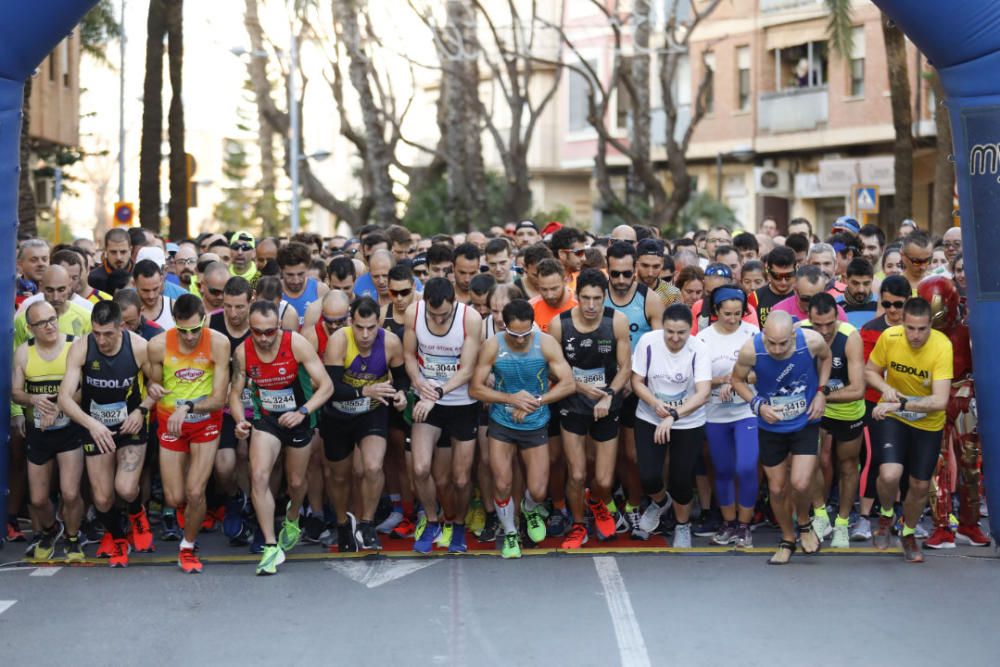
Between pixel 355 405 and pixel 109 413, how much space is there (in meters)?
1.61

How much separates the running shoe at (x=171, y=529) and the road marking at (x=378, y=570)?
1.60 metres

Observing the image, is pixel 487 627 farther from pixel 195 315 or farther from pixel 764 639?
pixel 195 315

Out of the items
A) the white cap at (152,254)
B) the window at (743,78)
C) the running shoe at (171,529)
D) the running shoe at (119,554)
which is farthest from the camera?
the window at (743,78)

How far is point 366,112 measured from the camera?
28.2 metres

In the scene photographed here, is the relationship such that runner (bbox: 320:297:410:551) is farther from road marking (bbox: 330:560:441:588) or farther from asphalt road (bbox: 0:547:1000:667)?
asphalt road (bbox: 0:547:1000:667)

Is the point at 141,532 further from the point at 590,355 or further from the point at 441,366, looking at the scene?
the point at 590,355

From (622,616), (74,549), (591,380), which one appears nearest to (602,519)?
(591,380)

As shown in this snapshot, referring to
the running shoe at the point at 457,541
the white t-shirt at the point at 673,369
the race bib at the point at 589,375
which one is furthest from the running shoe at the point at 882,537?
the running shoe at the point at 457,541

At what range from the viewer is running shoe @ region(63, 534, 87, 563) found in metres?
10.2

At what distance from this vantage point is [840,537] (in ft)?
33.8

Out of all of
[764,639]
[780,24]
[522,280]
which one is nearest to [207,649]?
[764,639]

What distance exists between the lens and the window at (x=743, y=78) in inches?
1631

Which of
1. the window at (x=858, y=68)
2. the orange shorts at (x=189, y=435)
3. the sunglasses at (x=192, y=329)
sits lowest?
the orange shorts at (x=189, y=435)

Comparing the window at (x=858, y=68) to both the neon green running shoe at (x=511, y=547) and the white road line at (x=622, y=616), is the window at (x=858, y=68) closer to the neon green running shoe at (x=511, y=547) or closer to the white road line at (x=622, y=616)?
the neon green running shoe at (x=511, y=547)
